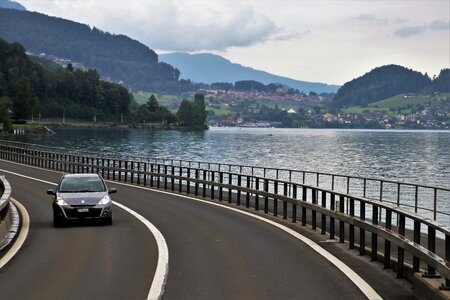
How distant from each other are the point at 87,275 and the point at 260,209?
13742 mm

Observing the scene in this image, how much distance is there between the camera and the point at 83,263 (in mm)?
12742

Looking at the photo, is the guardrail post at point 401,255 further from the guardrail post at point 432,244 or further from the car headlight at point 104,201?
the car headlight at point 104,201

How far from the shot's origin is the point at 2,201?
16.6 m

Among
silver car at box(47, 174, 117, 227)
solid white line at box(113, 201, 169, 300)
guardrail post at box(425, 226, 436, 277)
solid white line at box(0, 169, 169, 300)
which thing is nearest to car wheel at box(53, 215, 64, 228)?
silver car at box(47, 174, 117, 227)

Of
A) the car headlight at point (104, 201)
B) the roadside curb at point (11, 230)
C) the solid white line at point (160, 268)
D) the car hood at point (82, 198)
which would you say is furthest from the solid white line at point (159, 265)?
the car hood at point (82, 198)

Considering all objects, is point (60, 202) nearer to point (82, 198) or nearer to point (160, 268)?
point (82, 198)

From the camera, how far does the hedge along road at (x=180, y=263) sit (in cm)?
1007

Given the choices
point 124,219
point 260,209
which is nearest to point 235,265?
point 124,219

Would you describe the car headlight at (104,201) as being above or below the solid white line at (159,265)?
above

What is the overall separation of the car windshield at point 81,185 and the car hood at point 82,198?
1.32 feet

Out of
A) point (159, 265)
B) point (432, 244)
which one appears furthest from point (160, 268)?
point (432, 244)

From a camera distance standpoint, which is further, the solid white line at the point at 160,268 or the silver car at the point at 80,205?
the silver car at the point at 80,205

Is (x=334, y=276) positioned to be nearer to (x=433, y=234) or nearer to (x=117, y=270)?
(x=433, y=234)

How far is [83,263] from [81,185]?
25.3 feet
